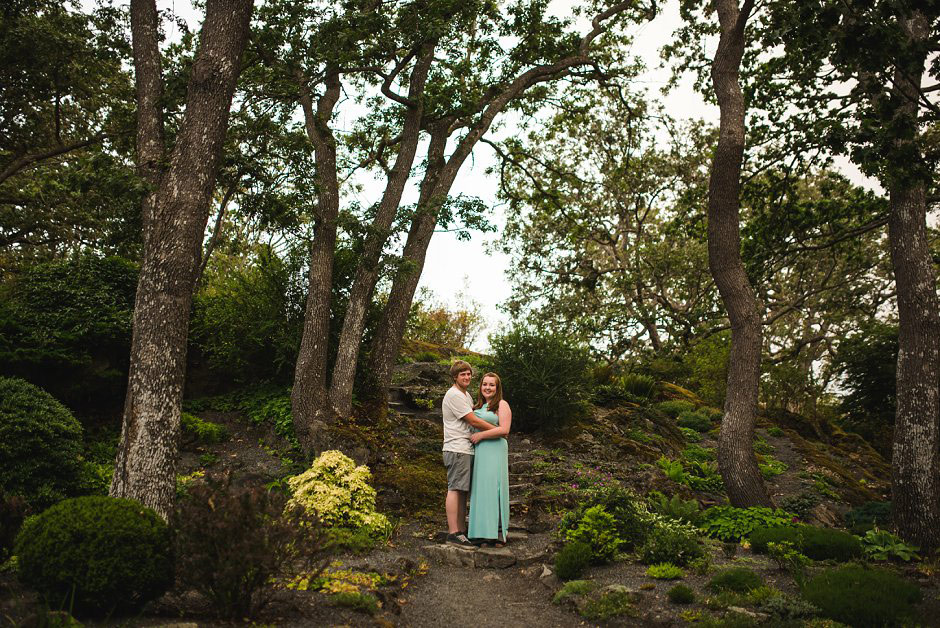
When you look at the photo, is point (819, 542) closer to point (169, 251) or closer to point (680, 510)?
point (680, 510)

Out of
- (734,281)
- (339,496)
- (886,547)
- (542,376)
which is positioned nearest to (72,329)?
(339,496)

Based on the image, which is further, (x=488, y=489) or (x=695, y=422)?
(x=695, y=422)

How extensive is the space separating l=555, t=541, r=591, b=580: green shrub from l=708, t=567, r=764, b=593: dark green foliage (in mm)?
1249

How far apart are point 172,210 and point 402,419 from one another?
6.60 metres

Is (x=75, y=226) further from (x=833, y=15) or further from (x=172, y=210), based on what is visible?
(x=833, y=15)

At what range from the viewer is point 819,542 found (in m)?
A: 6.25

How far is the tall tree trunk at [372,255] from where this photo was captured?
10.2 meters

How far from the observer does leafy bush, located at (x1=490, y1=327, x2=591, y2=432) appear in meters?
11.9

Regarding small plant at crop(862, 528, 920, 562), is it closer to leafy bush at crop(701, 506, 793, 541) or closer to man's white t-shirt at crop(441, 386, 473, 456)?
leafy bush at crop(701, 506, 793, 541)

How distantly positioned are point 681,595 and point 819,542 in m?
2.21

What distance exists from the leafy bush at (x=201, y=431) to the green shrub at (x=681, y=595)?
26.7 feet

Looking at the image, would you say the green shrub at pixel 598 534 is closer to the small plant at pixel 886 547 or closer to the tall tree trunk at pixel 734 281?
the tall tree trunk at pixel 734 281

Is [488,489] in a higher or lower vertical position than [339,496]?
higher

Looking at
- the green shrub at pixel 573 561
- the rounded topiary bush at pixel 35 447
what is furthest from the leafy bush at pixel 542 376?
the rounded topiary bush at pixel 35 447
